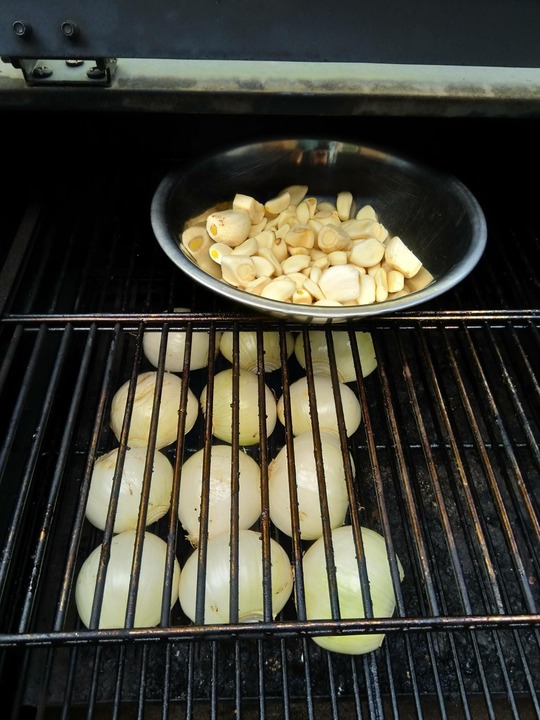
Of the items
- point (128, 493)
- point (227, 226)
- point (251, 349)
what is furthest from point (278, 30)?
point (128, 493)

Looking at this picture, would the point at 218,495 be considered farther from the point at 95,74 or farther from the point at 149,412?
the point at 95,74

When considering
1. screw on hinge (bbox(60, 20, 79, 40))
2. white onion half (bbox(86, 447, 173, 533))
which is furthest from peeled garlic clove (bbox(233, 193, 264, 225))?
white onion half (bbox(86, 447, 173, 533))

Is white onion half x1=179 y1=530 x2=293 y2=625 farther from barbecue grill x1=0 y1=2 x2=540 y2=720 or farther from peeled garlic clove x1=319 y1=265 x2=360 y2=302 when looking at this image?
peeled garlic clove x1=319 y1=265 x2=360 y2=302

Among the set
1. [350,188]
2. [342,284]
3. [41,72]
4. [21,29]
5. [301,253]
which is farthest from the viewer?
[350,188]

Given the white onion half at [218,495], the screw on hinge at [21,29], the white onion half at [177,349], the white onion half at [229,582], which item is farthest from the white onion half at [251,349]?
the screw on hinge at [21,29]

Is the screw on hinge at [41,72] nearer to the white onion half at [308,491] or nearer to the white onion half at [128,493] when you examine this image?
the white onion half at [128,493]
